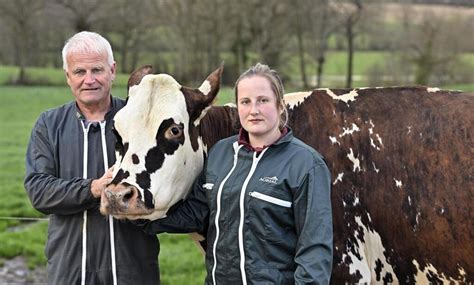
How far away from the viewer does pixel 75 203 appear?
145 inches

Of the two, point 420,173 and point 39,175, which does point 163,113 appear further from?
point 420,173

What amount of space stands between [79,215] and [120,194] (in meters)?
0.47

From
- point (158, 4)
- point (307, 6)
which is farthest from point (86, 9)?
point (307, 6)

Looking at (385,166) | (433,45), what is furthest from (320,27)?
(385,166)

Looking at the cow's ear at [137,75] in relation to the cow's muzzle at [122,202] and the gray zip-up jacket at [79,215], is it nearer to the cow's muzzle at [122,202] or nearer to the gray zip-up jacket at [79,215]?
the gray zip-up jacket at [79,215]

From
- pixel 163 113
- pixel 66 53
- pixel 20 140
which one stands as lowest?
pixel 20 140

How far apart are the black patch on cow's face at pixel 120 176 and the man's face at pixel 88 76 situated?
19.5 inches

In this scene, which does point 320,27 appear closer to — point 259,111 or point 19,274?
point 19,274

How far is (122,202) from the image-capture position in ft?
11.6

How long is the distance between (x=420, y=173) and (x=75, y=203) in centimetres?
201

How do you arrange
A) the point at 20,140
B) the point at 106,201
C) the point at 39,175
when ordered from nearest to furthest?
the point at 106,201, the point at 39,175, the point at 20,140

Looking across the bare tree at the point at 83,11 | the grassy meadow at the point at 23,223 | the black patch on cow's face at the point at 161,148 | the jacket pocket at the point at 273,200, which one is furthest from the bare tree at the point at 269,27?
the jacket pocket at the point at 273,200

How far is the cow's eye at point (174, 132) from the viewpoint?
383cm

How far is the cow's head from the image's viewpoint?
360 centimetres
